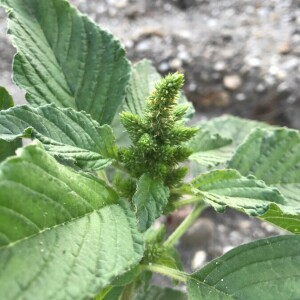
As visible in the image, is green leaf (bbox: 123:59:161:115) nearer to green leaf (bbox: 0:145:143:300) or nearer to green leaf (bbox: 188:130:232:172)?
green leaf (bbox: 188:130:232:172)

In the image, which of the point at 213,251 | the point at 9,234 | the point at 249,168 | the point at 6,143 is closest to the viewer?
the point at 9,234

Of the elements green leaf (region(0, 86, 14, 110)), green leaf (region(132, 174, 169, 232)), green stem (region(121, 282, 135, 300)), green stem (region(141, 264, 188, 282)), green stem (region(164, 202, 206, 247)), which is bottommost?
green stem (region(121, 282, 135, 300))

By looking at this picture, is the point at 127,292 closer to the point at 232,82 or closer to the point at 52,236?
the point at 52,236

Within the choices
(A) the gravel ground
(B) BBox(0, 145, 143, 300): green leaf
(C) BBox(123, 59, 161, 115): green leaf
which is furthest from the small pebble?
(B) BBox(0, 145, 143, 300): green leaf

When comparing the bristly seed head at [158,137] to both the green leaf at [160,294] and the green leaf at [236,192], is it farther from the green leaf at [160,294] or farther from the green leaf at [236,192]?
the green leaf at [160,294]

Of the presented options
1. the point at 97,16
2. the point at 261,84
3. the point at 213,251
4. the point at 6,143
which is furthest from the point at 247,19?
the point at 6,143

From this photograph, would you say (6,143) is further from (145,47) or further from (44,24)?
(145,47)
